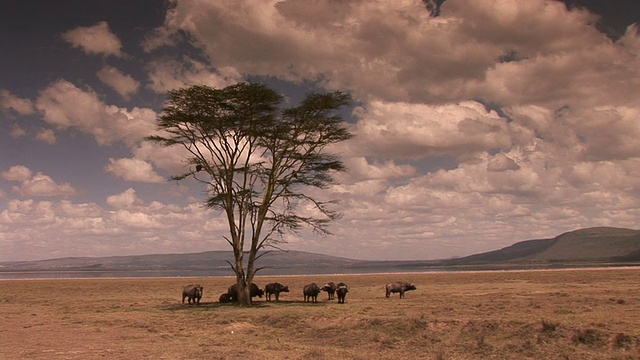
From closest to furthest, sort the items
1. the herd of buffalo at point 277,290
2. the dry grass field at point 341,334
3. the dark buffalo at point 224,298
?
the dry grass field at point 341,334 < the herd of buffalo at point 277,290 < the dark buffalo at point 224,298

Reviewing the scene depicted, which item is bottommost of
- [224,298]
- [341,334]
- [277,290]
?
[341,334]

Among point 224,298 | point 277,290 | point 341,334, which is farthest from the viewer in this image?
point 277,290

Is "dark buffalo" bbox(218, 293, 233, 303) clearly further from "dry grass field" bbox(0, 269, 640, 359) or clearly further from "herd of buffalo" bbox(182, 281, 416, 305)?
"dry grass field" bbox(0, 269, 640, 359)

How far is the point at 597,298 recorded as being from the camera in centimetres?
3142

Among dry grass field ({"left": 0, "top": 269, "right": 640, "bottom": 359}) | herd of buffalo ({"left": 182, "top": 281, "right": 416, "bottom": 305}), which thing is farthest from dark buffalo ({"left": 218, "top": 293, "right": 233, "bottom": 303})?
dry grass field ({"left": 0, "top": 269, "right": 640, "bottom": 359})

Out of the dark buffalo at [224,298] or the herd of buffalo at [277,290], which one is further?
the dark buffalo at [224,298]

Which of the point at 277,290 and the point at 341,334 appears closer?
the point at 341,334

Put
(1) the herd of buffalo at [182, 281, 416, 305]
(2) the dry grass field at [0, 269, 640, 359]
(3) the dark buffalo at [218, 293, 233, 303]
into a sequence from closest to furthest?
1. (2) the dry grass field at [0, 269, 640, 359]
2. (1) the herd of buffalo at [182, 281, 416, 305]
3. (3) the dark buffalo at [218, 293, 233, 303]

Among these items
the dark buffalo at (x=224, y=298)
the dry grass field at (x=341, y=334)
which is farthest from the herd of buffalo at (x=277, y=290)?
the dry grass field at (x=341, y=334)

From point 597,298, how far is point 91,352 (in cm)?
2980

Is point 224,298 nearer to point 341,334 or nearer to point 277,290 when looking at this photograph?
point 277,290

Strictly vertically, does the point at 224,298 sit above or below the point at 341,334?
above

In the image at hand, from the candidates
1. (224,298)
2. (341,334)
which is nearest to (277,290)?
(224,298)

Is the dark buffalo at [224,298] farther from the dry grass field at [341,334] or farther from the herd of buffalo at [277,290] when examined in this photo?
the dry grass field at [341,334]
